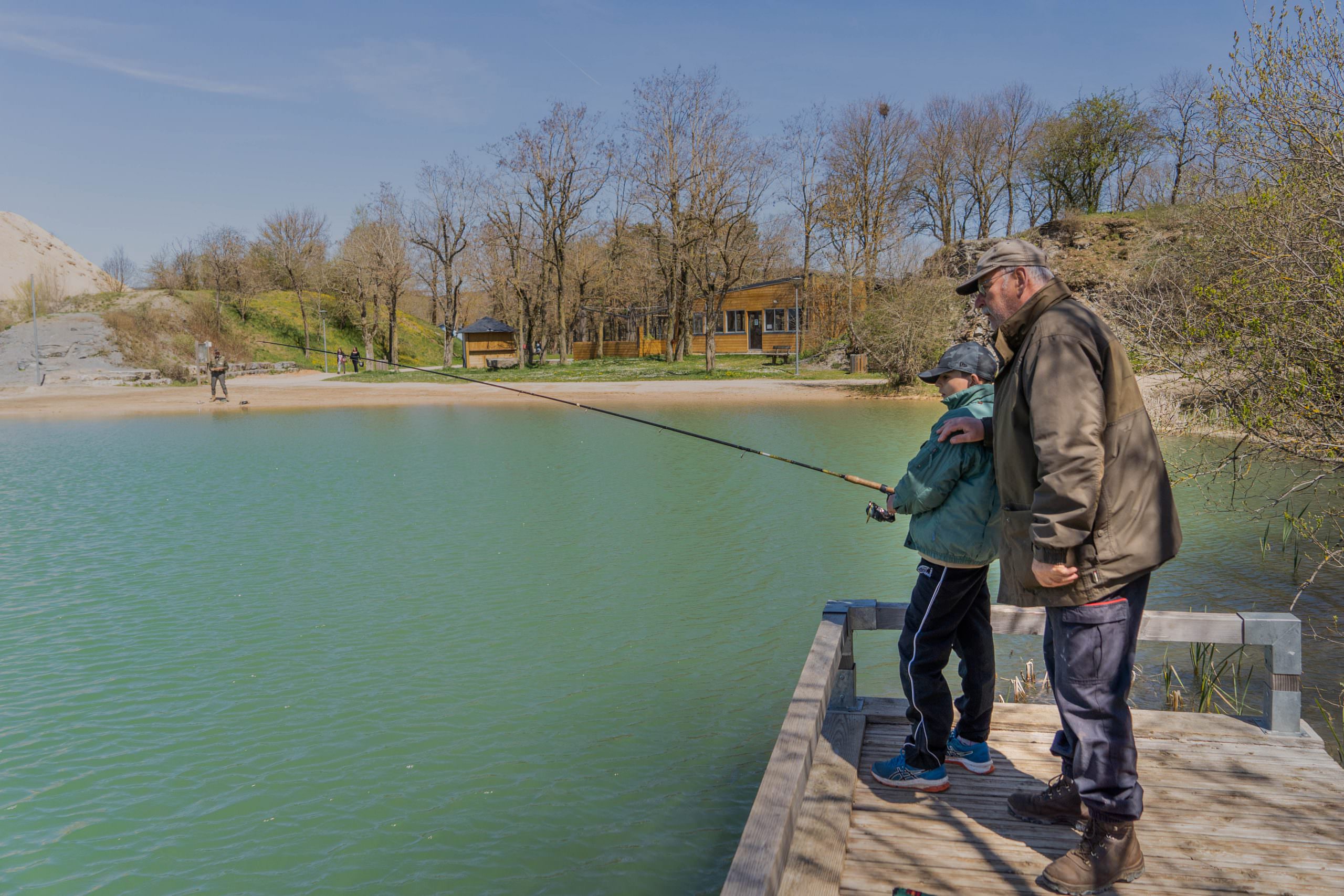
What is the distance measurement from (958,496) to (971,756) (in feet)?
3.51

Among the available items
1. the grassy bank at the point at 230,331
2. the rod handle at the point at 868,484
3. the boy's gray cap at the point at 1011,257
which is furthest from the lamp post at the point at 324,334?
the boy's gray cap at the point at 1011,257

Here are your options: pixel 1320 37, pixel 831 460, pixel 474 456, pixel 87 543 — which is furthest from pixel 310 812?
pixel 474 456

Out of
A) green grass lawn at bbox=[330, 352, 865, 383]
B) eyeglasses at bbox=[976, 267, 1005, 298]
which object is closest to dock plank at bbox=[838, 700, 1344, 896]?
eyeglasses at bbox=[976, 267, 1005, 298]

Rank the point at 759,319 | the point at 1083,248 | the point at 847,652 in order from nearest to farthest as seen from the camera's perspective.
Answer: the point at 847,652 → the point at 1083,248 → the point at 759,319

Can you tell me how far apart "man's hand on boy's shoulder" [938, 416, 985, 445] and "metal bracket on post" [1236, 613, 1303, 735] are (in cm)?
155

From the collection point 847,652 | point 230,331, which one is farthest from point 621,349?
point 847,652

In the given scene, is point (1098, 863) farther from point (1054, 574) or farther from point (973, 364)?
point (973, 364)

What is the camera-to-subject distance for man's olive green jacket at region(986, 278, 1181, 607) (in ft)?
8.98

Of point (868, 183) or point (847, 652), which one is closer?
point (847, 652)

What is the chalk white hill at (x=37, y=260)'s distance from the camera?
75.4 meters

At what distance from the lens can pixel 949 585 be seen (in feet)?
11.4

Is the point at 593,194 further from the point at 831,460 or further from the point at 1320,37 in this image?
the point at 1320,37

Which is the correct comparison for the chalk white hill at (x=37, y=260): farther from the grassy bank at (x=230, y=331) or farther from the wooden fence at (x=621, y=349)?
the wooden fence at (x=621, y=349)

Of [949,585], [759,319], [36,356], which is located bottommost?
[949,585]
